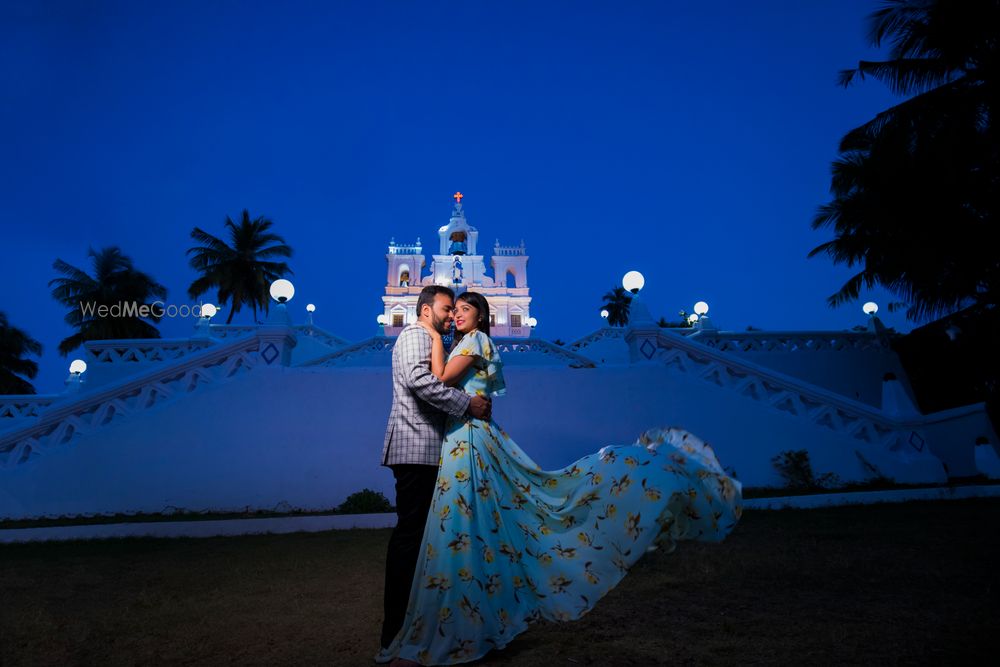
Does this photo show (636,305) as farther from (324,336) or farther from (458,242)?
(458,242)

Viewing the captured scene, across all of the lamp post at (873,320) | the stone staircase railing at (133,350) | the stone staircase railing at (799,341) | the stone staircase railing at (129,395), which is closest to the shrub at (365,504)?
the stone staircase railing at (129,395)

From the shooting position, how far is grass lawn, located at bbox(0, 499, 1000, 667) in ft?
10.4

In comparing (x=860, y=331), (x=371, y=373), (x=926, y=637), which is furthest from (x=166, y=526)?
(x=860, y=331)

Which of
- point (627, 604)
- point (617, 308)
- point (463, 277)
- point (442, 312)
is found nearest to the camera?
point (442, 312)

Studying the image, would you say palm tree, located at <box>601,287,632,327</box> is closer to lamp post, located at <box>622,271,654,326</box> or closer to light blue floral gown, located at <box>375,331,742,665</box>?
lamp post, located at <box>622,271,654,326</box>

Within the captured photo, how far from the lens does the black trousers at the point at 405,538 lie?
3.24 metres

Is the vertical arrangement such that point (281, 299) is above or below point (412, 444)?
above

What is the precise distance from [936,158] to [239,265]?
3535 centimetres

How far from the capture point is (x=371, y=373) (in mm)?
10297

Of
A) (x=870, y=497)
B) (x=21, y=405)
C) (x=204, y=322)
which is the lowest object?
(x=870, y=497)

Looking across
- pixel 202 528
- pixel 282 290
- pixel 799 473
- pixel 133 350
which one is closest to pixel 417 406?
pixel 202 528

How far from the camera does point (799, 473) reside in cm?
989

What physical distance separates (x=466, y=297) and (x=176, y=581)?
3981mm

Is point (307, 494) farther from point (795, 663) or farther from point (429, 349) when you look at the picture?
point (795, 663)
